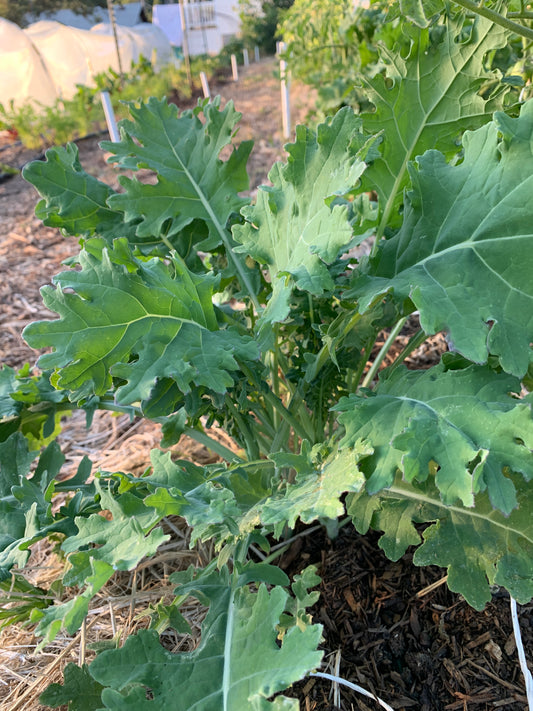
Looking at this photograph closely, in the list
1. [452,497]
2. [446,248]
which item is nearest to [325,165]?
[446,248]

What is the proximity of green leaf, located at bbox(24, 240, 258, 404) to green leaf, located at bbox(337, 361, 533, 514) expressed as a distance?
28 centimetres

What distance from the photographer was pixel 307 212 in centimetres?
111

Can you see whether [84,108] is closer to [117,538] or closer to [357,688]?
[117,538]

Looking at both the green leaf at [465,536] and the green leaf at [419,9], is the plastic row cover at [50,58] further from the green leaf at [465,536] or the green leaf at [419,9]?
the green leaf at [465,536]

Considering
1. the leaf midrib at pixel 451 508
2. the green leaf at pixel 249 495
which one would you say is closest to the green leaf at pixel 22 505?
the green leaf at pixel 249 495

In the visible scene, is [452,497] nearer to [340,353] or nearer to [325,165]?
[340,353]

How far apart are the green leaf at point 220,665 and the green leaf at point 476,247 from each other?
1.75 ft

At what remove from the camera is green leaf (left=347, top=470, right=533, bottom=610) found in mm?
999

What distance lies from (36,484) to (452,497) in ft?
3.26

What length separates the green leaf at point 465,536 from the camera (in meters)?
1.00

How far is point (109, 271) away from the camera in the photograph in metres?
1.03

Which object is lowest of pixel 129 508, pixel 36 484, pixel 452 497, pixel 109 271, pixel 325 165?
pixel 36 484

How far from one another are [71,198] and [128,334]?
0.62m

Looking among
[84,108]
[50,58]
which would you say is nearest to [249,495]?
[84,108]
